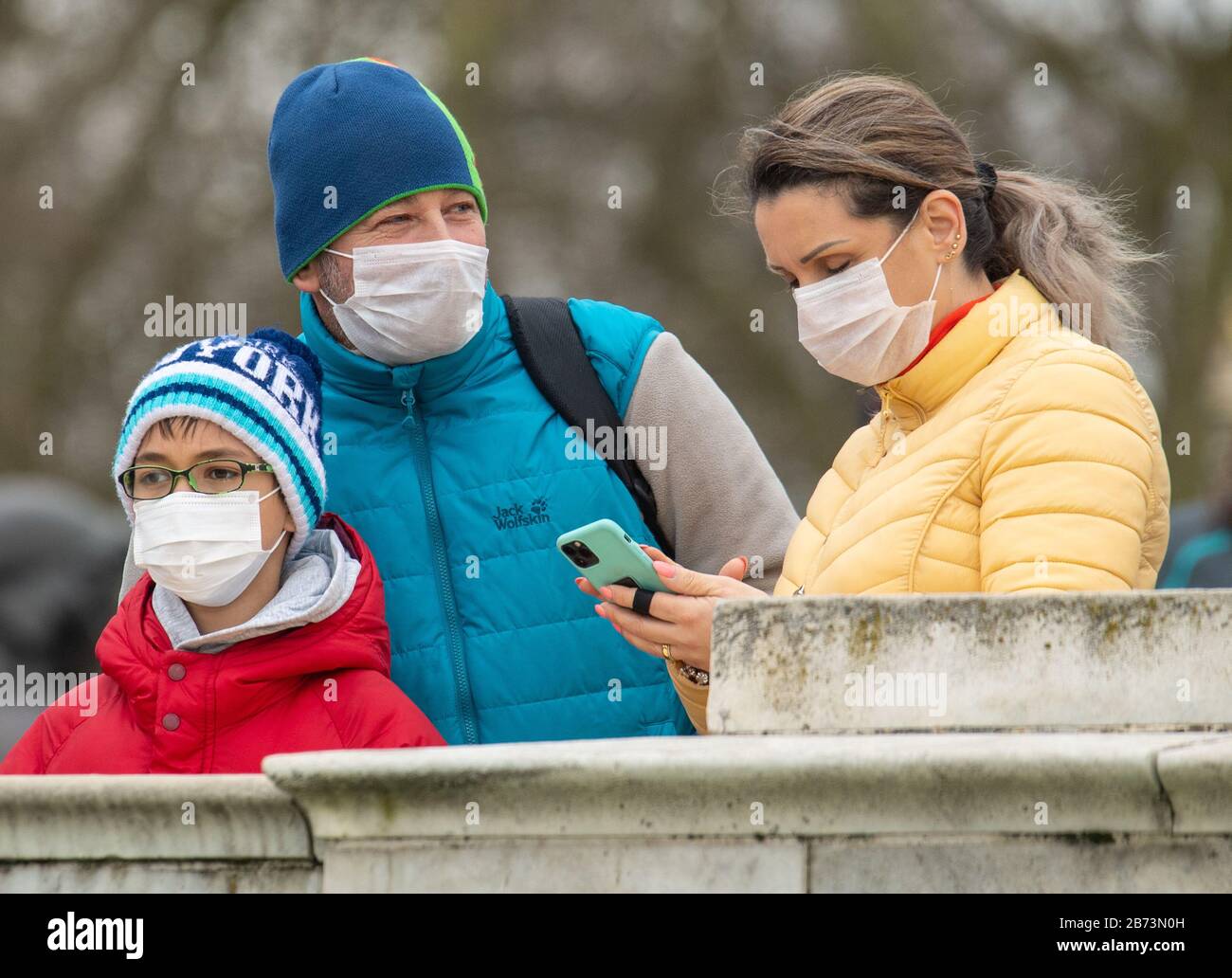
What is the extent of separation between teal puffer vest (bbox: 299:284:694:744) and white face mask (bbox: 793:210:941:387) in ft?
1.60

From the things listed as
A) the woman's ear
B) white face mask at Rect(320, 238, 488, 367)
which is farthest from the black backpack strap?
the woman's ear

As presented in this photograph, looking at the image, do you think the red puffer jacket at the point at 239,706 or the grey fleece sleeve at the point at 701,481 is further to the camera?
the grey fleece sleeve at the point at 701,481

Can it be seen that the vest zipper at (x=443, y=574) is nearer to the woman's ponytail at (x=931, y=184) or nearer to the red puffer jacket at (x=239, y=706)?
the red puffer jacket at (x=239, y=706)

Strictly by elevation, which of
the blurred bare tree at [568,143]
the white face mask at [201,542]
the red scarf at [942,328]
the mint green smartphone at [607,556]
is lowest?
the mint green smartphone at [607,556]

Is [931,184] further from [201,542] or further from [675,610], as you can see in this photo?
[201,542]

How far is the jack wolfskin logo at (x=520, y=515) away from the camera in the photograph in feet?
13.3

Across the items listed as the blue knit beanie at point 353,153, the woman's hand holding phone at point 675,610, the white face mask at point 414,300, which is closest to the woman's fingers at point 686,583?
the woman's hand holding phone at point 675,610

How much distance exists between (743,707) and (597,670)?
0.81 metres

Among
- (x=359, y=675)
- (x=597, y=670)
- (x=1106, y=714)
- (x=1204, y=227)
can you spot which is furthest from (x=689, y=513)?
(x=1204, y=227)

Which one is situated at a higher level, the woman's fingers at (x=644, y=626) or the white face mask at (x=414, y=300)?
the white face mask at (x=414, y=300)

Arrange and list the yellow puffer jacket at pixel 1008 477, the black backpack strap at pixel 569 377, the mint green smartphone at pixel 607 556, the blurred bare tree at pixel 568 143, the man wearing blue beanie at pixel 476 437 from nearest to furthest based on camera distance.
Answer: the yellow puffer jacket at pixel 1008 477 → the mint green smartphone at pixel 607 556 → the man wearing blue beanie at pixel 476 437 → the black backpack strap at pixel 569 377 → the blurred bare tree at pixel 568 143

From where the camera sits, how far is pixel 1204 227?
14.0 metres

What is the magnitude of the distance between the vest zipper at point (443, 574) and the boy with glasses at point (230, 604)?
3.3 inches

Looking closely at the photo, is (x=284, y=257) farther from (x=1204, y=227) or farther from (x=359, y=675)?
(x=1204, y=227)
